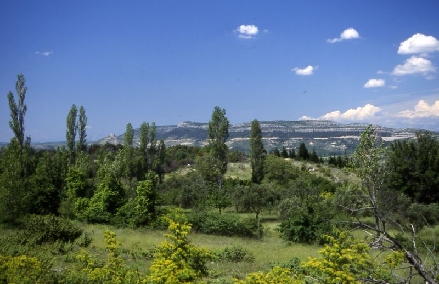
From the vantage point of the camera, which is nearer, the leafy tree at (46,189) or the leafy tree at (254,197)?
the leafy tree at (46,189)

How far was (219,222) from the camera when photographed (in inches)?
954

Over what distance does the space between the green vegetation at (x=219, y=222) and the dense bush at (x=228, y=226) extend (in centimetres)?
8

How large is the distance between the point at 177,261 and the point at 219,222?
1724 centimetres

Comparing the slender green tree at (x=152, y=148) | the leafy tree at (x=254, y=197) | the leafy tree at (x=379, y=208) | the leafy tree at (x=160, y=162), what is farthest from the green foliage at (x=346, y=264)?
the slender green tree at (x=152, y=148)

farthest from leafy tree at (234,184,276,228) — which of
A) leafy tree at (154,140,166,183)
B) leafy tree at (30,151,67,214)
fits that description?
leafy tree at (154,140,166,183)

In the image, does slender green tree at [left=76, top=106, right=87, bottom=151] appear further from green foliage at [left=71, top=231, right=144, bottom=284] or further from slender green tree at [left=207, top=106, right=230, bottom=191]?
green foliage at [left=71, top=231, right=144, bottom=284]

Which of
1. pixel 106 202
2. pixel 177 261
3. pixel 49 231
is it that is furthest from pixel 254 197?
pixel 177 261

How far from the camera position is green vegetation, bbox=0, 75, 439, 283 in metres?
6.71

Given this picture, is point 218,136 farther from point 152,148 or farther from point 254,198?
point 254,198

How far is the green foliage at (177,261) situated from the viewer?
6.74 m

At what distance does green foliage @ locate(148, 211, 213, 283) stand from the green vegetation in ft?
0.09

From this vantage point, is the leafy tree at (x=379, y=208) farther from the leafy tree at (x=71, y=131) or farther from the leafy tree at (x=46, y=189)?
the leafy tree at (x=71, y=131)

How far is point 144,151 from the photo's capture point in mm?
55219

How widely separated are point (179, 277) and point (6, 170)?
1988cm
